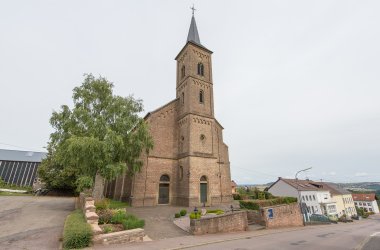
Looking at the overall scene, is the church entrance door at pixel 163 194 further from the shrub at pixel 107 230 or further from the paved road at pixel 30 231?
the shrub at pixel 107 230

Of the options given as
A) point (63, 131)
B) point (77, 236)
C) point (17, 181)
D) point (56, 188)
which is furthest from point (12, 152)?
point (77, 236)

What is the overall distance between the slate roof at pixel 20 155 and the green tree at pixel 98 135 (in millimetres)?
43540

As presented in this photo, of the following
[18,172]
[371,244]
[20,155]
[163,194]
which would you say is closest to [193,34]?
[163,194]

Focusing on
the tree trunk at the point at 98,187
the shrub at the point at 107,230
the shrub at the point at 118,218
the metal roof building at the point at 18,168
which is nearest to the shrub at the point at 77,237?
the shrub at the point at 107,230

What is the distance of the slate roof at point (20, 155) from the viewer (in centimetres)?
5149

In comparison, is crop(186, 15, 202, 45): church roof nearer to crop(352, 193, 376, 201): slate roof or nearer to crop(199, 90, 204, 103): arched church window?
crop(199, 90, 204, 103): arched church window

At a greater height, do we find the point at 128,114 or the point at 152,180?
the point at 128,114

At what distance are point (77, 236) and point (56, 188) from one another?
3324cm

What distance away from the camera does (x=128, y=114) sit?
19.6 m

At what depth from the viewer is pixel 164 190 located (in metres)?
23.8

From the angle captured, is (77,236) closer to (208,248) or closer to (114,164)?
(208,248)

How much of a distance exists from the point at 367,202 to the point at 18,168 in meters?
118

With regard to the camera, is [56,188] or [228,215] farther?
[56,188]

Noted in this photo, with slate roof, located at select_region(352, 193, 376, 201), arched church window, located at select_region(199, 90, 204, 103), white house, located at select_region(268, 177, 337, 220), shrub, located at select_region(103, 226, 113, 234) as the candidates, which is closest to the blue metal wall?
arched church window, located at select_region(199, 90, 204, 103)
